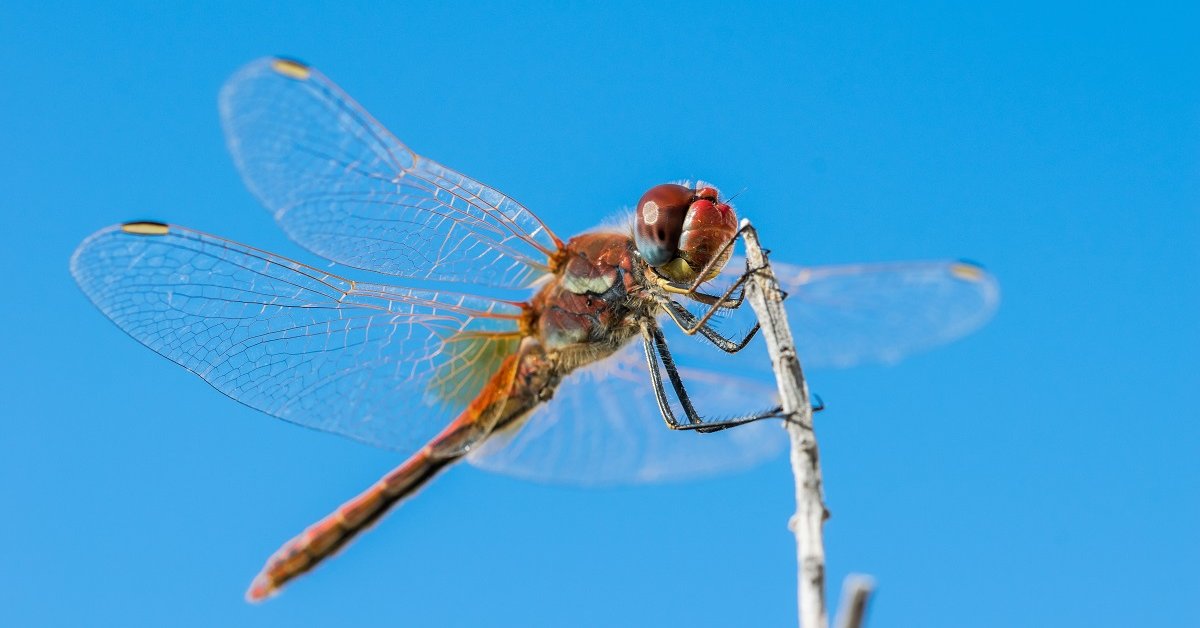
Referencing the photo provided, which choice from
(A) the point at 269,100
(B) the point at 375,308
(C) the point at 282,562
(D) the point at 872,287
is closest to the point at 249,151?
(A) the point at 269,100

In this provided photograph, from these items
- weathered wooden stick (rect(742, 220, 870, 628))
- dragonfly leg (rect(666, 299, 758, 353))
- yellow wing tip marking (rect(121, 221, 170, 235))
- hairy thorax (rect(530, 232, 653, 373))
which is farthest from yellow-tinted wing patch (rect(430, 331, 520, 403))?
weathered wooden stick (rect(742, 220, 870, 628))

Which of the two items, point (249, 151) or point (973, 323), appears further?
point (249, 151)

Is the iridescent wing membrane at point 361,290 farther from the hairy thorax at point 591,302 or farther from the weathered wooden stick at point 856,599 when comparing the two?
the weathered wooden stick at point 856,599

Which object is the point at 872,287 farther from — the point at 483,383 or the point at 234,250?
the point at 234,250

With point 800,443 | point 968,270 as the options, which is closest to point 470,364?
point 968,270

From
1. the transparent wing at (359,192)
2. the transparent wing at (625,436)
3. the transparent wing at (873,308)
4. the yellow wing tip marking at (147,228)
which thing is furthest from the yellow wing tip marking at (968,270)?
the yellow wing tip marking at (147,228)
